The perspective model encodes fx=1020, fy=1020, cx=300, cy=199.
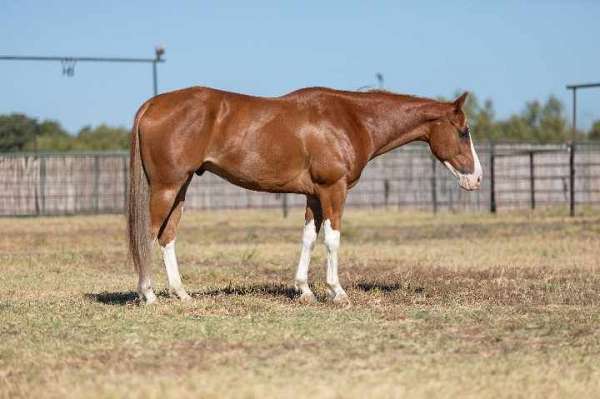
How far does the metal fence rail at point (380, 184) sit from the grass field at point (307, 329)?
15.1 m

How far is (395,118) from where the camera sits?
10586 millimetres

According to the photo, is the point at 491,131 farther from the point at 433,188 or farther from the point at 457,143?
the point at 457,143

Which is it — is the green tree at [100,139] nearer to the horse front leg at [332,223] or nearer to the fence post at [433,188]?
the fence post at [433,188]

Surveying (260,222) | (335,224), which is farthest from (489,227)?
(335,224)

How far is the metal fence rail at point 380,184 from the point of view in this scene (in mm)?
31250

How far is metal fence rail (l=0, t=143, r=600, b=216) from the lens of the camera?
3125cm

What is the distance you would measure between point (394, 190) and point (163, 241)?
26931mm

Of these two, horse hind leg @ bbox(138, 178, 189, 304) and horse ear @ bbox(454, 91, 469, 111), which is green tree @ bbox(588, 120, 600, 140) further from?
horse hind leg @ bbox(138, 178, 189, 304)

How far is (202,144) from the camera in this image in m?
9.95

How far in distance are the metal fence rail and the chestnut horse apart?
20973mm

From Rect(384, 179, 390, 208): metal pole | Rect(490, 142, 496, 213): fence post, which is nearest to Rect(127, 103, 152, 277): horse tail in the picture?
Rect(490, 142, 496, 213): fence post

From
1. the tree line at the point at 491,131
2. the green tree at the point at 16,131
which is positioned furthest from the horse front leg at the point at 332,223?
the tree line at the point at 491,131

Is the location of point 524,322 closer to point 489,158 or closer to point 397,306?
point 397,306

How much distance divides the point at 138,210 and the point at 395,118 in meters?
2.81
